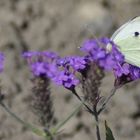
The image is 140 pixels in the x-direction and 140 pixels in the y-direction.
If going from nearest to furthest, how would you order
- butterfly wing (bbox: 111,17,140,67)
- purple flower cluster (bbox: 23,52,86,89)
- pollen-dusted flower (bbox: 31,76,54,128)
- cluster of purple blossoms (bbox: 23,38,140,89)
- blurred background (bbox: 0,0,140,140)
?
cluster of purple blossoms (bbox: 23,38,140,89) → purple flower cluster (bbox: 23,52,86,89) → pollen-dusted flower (bbox: 31,76,54,128) → butterfly wing (bbox: 111,17,140,67) → blurred background (bbox: 0,0,140,140)

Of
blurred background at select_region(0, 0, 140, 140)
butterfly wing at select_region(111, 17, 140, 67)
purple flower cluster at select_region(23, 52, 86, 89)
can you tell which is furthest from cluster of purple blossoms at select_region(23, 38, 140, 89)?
blurred background at select_region(0, 0, 140, 140)

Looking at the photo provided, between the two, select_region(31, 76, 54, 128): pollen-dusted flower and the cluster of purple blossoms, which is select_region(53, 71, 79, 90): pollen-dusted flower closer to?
the cluster of purple blossoms

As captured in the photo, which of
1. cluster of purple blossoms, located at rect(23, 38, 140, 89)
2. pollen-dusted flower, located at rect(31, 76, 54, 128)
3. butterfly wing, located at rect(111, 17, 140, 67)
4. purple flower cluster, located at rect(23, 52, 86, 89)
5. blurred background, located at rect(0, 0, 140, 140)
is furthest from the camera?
blurred background, located at rect(0, 0, 140, 140)

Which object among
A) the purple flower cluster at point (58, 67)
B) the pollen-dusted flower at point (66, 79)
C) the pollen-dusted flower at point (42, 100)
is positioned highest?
the purple flower cluster at point (58, 67)

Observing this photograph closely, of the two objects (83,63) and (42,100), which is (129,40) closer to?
(83,63)

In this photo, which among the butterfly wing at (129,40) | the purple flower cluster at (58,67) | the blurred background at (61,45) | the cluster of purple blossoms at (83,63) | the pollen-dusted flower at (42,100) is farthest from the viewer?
the blurred background at (61,45)

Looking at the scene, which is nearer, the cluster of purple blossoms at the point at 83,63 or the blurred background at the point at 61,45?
the cluster of purple blossoms at the point at 83,63

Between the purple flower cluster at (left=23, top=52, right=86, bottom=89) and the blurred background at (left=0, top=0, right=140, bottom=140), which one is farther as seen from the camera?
the blurred background at (left=0, top=0, right=140, bottom=140)

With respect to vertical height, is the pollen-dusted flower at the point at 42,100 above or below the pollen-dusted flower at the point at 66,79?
below

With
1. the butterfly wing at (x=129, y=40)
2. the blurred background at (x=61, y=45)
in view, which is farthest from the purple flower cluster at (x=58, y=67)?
the blurred background at (x=61, y=45)

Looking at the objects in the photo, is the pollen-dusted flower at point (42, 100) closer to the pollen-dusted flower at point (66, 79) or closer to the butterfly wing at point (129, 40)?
the pollen-dusted flower at point (66, 79)
